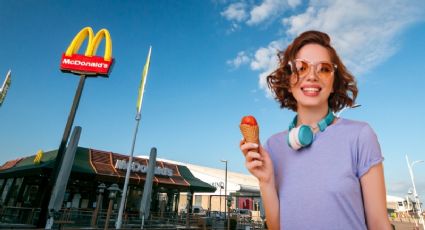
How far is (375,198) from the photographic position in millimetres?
1207

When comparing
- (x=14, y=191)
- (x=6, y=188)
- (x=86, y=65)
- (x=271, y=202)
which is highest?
(x=86, y=65)

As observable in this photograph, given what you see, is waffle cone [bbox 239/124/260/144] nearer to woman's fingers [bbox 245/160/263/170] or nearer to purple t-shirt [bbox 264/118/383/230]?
woman's fingers [bbox 245/160/263/170]

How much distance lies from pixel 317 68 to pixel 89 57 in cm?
1616

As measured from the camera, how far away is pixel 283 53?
193cm

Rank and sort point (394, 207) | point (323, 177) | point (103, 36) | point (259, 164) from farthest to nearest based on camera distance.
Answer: point (394, 207)
point (103, 36)
point (259, 164)
point (323, 177)

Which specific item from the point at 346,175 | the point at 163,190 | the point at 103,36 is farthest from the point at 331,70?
the point at 163,190

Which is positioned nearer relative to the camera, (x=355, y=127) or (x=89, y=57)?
(x=355, y=127)

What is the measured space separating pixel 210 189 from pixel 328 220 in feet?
79.7

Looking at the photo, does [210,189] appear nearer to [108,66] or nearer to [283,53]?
[108,66]

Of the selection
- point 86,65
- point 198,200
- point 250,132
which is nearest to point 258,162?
point 250,132

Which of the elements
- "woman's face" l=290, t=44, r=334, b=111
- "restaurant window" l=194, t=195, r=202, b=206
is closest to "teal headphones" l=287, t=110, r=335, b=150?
"woman's face" l=290, t=44, r=334, b=111

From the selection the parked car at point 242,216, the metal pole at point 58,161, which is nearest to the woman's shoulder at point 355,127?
the metal pole at point 58,161

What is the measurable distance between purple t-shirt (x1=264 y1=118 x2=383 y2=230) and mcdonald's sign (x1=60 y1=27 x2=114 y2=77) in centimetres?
1538

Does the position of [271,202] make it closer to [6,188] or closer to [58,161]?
[58,161]
